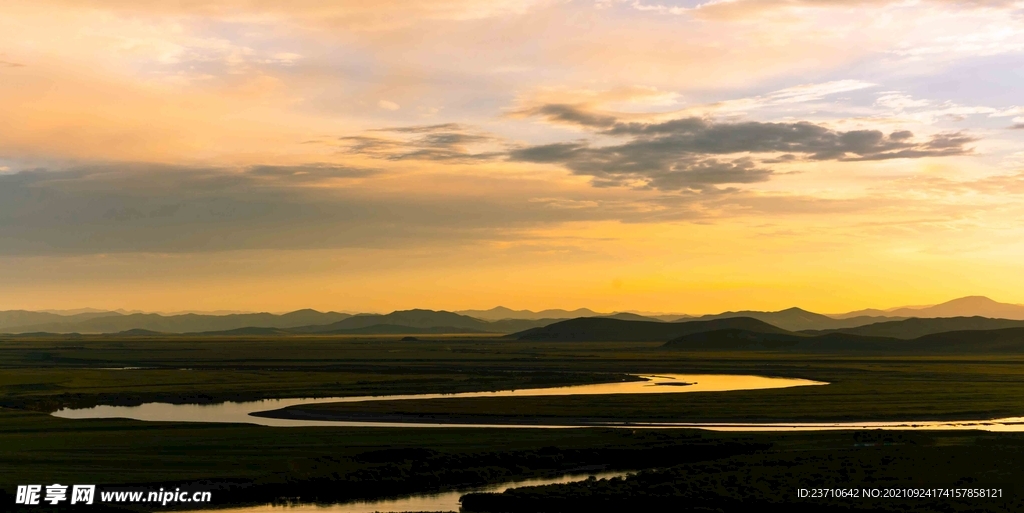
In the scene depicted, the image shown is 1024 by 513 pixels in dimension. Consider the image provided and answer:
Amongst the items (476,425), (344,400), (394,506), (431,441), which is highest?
(431,441)

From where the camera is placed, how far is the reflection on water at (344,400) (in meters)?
74.0

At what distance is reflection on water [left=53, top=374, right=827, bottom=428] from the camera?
74.0 metres

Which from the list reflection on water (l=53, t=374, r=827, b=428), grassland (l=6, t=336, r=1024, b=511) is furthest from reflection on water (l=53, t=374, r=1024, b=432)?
grassland (l=6, t=336, r=1024, b=511)

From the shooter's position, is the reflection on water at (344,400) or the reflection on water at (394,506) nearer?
the reflection on water at (394,506)

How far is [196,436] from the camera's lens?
198 ft

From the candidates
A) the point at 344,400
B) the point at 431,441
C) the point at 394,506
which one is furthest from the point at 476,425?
the point at 394,506

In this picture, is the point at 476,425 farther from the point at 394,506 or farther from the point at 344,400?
the point at 394,506

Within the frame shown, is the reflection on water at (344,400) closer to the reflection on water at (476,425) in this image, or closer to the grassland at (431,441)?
the reflection on water at (476,425)

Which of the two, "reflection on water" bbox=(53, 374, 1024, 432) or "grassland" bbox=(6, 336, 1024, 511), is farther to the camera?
"reflection on water" bbox=(53, 374, 1024, 432)

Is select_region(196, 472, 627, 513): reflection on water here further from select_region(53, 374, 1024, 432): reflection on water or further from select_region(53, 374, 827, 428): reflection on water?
select_region(53, 374, 827, 428): reflection on water

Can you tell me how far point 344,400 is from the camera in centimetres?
9138

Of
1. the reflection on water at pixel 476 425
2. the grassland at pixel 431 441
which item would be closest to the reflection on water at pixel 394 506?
the grassland at pixel 431 441

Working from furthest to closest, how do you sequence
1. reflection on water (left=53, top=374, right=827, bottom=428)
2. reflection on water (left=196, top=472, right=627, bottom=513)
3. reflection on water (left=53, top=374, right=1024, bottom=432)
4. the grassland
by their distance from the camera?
reflection on water (left=53, top=374, right=827, bottom=428) → reflection on water (left=53, top=374, right=1024, bottom=432) → the grassland → reflection on water (left=196, top=472, right=627, bottom=513)

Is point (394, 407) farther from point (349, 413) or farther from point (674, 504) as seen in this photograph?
point (674, 504)
